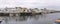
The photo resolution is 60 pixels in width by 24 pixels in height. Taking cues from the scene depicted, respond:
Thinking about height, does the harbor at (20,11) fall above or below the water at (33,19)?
above

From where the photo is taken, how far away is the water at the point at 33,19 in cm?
111

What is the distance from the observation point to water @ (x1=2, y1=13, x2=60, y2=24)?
1.11 m

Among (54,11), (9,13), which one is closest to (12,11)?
(9,13)

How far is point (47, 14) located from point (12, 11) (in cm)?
37

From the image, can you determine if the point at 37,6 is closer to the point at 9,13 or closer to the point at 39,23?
the point at 39,23

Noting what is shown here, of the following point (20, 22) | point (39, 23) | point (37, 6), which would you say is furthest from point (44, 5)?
point (20, 22)

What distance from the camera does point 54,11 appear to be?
3.68 ft

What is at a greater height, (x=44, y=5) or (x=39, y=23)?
(x=44, y=5)

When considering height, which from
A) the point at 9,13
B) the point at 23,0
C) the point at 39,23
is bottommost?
the point at 39,23

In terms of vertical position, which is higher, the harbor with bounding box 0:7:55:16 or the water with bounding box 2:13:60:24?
the harbor with bounding box 0:7:55:16

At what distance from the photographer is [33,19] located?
112 cm

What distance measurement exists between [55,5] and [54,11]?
7 cm

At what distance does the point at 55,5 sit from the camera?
1.14 m

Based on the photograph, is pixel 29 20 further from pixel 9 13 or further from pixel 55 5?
pixel 55 5
